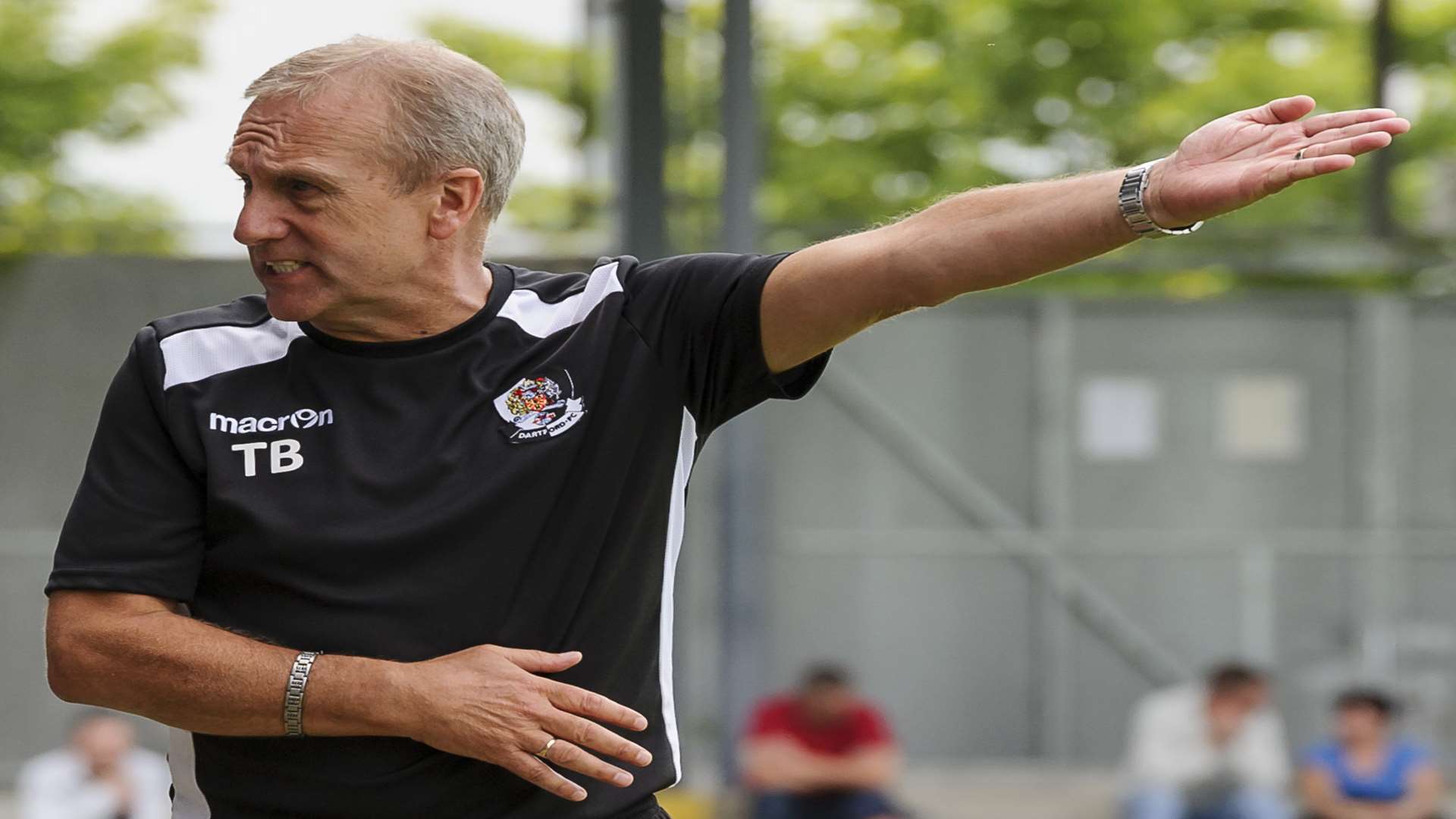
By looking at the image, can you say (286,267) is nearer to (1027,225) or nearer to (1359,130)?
(1027,225)

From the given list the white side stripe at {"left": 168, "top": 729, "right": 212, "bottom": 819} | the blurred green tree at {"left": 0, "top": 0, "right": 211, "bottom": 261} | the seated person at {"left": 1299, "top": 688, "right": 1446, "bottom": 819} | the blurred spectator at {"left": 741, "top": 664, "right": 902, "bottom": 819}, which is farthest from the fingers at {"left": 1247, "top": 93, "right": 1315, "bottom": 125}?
the blurred green tree at {"left": 0, "top": 0, "right": 211, "bottom": 261}

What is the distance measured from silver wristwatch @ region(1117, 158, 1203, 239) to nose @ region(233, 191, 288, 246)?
0.95 metres

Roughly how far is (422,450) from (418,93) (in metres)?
0.42

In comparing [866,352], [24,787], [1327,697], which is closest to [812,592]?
[866,352]

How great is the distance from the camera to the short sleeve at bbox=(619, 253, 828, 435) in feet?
6.81

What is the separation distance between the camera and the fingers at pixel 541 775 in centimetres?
192

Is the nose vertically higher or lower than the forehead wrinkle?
lower

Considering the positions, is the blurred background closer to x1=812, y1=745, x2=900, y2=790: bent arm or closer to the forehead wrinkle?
x1=812, y1=745, x2=900, y2=790: bent arm

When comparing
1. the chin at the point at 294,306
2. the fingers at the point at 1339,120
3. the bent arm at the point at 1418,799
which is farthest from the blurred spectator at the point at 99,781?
the fingers at the point at 1339,120

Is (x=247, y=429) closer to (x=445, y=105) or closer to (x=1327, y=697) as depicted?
(x=445, y=105)

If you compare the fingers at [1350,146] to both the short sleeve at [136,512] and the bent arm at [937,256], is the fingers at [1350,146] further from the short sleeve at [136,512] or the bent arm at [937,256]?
the short sleeve at [136,512]

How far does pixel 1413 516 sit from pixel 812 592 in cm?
391

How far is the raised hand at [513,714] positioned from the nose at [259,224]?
20.4 inches

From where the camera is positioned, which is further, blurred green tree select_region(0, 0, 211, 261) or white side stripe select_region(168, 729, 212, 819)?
blurred green tree select_region(0, 0, 211, 261)
